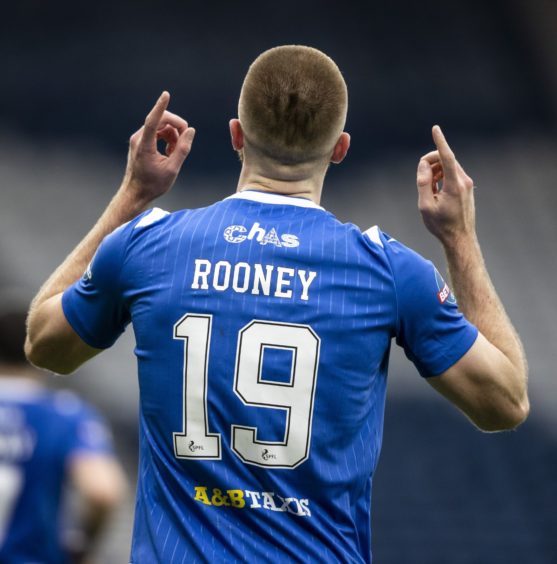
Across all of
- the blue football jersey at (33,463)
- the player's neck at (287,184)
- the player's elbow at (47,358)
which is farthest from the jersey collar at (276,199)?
the blue football jersey at (33,463)

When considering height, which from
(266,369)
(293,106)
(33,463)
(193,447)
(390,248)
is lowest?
(33,463)

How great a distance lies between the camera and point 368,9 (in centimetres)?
1731

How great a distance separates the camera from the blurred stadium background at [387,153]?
12688 millimetres

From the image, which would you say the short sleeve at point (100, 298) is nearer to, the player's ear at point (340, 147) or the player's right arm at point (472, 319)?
the player's ear at point (340, 147)

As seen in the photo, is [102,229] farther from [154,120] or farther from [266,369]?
[266,369]

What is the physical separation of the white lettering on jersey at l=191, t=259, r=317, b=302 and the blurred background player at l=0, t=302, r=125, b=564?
2380mm

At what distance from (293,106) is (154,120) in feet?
1.25

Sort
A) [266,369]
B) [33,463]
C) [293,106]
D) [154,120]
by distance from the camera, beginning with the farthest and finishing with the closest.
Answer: [33,463]
[154,120]
[293,106]
[266,369]

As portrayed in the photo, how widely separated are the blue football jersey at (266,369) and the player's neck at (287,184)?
93 millimetres

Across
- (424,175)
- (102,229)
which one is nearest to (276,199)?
(424,175)

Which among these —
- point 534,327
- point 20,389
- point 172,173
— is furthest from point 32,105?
point 172,173

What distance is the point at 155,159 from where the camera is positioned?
2.73 metres

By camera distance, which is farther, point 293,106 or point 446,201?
point 446,201

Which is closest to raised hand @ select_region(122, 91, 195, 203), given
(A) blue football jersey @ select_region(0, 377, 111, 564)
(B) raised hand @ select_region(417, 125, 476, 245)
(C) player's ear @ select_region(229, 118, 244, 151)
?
(C) player's ear @ select_region(229, 118, 244, 151)
